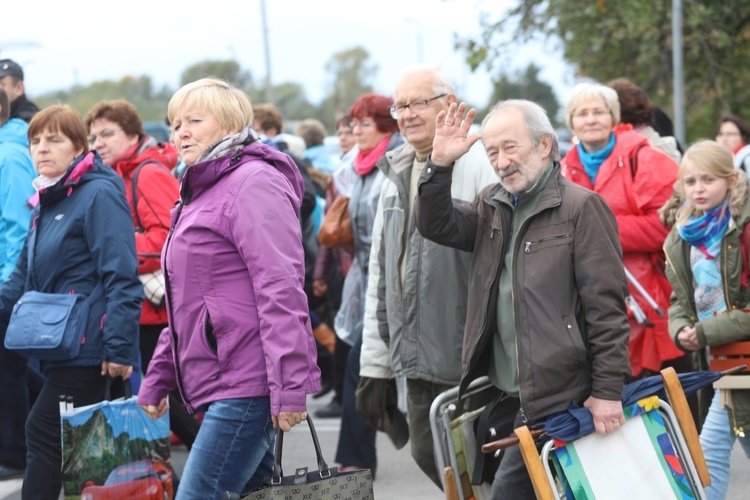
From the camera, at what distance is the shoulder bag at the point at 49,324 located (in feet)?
15.6

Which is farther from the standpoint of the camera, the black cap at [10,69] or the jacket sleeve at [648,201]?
the black cap at [10,69]

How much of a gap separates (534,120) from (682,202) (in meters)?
1.45

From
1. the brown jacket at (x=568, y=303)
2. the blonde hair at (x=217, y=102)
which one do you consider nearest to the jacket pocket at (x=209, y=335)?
the blonde hair at (x=217, y=102)

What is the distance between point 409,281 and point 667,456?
4.71ft

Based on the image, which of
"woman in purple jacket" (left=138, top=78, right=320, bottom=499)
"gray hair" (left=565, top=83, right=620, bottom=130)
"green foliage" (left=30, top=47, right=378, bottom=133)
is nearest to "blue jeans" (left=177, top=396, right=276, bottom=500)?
"woman in purple jacket" (left=138, top=78, right=320, bottom=499)

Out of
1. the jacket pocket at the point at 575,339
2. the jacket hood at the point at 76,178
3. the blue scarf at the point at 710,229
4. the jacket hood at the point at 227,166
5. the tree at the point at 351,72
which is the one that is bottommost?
the tree at the point at 351,72

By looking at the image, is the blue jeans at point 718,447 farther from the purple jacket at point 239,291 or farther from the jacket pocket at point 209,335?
the jacket pocket at point 209,335

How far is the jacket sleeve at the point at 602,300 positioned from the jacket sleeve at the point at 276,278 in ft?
3.14

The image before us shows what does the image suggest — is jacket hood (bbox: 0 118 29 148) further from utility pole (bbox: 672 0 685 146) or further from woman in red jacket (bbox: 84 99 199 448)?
utility pole (bbox: 672 0 685 146)

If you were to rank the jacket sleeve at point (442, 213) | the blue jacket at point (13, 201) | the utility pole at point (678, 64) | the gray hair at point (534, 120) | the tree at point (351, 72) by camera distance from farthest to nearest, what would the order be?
the tree at point (351, 72) → the utility pole at point (678, 64) → the blue jacket at point (13, 201) → the jacket sleeve at point (442, 213) → the gray hair at point (534, 120)

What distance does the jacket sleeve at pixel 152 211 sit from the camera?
19.5ft

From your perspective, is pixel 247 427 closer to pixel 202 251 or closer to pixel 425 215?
pixel 202 251

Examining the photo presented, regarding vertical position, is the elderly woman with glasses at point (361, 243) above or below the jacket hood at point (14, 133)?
below

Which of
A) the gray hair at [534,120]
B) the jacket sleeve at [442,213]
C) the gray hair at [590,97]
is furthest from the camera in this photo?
the gray hair at [590,97]
